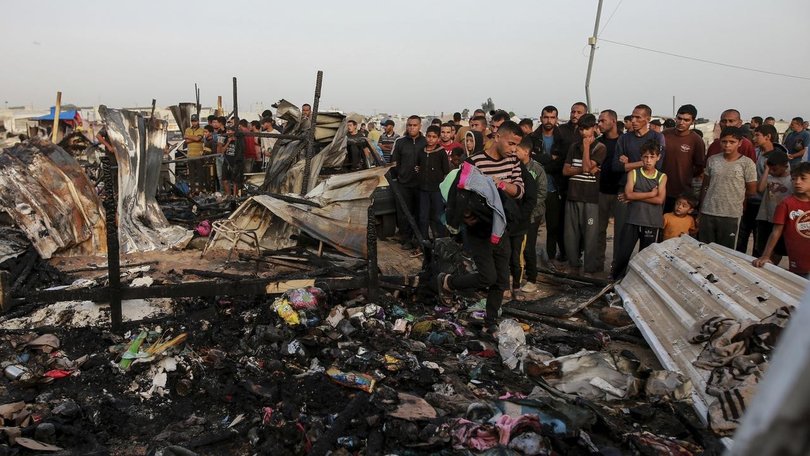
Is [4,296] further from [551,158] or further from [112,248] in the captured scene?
[551,158]

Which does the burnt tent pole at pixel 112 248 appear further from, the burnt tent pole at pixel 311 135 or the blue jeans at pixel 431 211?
the blue jeans at pixel 431 211

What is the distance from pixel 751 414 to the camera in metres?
0.72

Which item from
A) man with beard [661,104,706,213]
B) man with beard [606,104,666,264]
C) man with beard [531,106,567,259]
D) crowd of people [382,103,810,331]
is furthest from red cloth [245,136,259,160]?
man with beard [661,104,706,213]

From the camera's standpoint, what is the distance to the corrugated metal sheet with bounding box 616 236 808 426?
162 inches

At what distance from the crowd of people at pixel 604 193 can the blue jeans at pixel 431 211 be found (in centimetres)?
18

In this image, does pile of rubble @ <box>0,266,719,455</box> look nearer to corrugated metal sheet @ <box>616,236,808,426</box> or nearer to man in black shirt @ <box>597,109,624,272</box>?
corrugated metal sheet @ <box>616,236,808,426</box>

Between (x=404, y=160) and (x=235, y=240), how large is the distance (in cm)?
276

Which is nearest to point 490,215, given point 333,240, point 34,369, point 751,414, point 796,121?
point 333,240

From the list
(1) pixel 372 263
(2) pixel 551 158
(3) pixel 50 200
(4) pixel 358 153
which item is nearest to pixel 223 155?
(4) pixel 358 153

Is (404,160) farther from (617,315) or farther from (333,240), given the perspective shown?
(617,315)

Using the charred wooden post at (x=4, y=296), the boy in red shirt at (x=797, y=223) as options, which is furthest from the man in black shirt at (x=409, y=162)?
the charred wooden post at (x=4, y=296)

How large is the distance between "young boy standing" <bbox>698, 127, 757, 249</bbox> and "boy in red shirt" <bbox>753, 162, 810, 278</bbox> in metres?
1.10

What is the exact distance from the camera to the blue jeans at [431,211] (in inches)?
341

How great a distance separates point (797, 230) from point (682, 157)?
6.80ft
